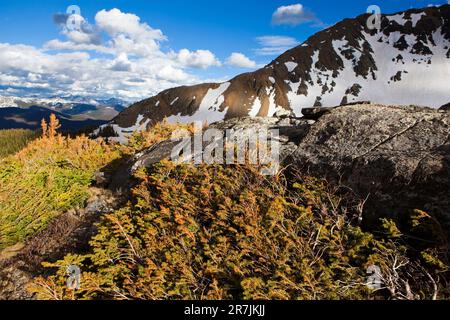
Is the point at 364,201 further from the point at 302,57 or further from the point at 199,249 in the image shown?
the point at 302,57

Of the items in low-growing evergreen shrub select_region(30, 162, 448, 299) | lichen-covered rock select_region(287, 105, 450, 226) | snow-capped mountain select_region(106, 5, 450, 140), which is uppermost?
snow-capped mountain select_region(106, 5, 450, 140)

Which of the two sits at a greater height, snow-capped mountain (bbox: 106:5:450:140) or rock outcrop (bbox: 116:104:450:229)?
snow-capped mountain (bbox: 106:5:450:140)

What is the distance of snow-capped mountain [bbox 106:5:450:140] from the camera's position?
107 meters

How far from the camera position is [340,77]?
127 metres

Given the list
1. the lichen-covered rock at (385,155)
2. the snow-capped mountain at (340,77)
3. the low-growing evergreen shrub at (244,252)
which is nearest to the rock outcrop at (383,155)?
the lichen-covered rock at (385,155)

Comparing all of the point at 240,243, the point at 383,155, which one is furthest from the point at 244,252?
the point at 383,155

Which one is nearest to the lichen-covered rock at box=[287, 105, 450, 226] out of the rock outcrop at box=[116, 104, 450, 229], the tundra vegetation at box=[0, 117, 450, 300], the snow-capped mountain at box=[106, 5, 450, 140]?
the rock outcrop at box=[116, 104, 450, 229]

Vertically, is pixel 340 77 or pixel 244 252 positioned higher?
pixel 340 77

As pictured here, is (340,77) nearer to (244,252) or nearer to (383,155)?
(383,155)

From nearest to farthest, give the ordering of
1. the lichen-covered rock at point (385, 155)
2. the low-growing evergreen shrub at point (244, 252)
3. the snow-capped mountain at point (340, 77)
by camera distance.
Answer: the low-growing evergreen shrub at point (244, 252), the lichen-covered rock at point (385, 155), the snow-capped mountain at point (340, 77)

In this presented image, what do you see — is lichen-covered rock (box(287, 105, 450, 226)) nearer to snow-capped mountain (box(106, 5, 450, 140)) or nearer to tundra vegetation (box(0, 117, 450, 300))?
tundra vegetation (box(0, 117, 450, 300))

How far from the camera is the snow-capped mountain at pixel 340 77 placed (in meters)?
107

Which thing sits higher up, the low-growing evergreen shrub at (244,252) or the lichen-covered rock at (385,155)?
the lichen-covered rock at (385,155)

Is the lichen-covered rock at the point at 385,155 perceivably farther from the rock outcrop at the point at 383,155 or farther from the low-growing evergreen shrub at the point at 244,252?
the low-growing evergreen shrub at the point at 244,252
